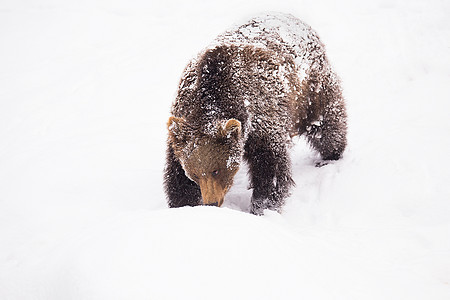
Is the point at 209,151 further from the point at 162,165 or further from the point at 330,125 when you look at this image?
the point at 162,165

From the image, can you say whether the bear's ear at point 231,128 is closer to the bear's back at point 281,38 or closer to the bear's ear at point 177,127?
the bear's ear at point 177,127

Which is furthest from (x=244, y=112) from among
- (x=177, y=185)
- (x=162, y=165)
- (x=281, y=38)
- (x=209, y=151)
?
(x=162, y=165)

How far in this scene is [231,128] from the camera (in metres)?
3.42

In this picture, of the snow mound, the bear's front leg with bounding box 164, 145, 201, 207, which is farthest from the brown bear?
the snow mound

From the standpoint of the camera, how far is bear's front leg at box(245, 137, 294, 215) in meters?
3.93

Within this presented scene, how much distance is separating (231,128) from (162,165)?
8.78ft

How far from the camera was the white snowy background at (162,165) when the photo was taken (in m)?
2.37

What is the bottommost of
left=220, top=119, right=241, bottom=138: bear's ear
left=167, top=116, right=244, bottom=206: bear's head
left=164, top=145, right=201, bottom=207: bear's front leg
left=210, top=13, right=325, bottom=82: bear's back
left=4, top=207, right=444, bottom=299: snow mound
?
left=4, top=207, right=444, bottom=299: snow mound

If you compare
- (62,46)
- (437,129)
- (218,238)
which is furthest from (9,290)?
(62,46)

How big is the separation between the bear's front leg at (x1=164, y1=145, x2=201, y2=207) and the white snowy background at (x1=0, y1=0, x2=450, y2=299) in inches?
21.4

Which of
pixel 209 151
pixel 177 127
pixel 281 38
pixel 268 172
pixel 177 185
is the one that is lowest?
pixel 177 185

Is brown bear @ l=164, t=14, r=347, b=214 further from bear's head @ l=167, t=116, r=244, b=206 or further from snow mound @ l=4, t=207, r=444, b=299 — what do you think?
snow mound @ l=4, t=207, r=444, b=299

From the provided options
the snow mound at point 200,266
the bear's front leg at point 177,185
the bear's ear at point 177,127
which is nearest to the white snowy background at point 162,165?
the snow mound at point 200,266

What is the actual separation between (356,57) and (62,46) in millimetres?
8067
